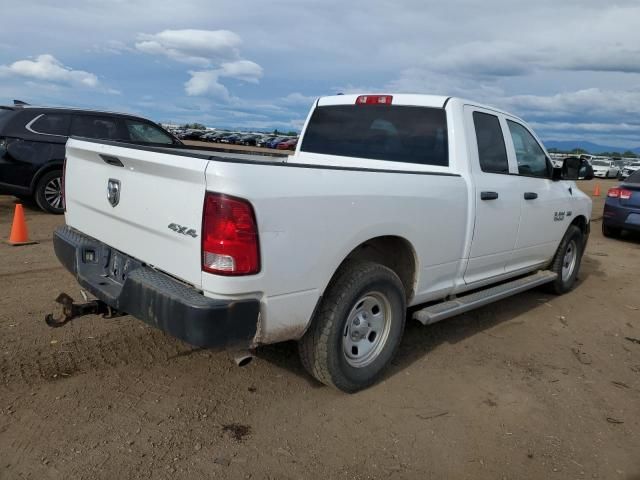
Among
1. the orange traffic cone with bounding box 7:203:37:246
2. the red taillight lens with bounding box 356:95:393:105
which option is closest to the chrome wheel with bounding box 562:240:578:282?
the red taillight lens with bounding box 356:95:393:105

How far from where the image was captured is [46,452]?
2.74 meters

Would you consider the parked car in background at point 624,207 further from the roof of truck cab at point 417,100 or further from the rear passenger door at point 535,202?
the roof of truck cab at point 417,100

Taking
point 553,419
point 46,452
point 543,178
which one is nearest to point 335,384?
point 553,419

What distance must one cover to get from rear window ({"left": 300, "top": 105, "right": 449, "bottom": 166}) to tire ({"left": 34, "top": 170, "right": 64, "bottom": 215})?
228 inches

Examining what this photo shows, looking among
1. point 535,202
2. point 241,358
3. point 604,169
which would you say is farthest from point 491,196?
point 604,169

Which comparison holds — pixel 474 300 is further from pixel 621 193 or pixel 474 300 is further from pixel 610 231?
pixel 610 231

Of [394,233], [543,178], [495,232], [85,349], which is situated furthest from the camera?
[543,178]

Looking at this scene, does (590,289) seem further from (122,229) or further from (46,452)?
(46,452)

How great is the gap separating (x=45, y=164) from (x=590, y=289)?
8.47 m

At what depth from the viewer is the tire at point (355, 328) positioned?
10.6ft

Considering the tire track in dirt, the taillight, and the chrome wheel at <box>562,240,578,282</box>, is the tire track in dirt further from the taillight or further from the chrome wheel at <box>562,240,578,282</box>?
the taillight

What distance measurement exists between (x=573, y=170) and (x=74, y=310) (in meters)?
4.86

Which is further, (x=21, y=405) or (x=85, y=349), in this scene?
(x=85, y=349)

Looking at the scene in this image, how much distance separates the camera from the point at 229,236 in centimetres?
Answer: 262
